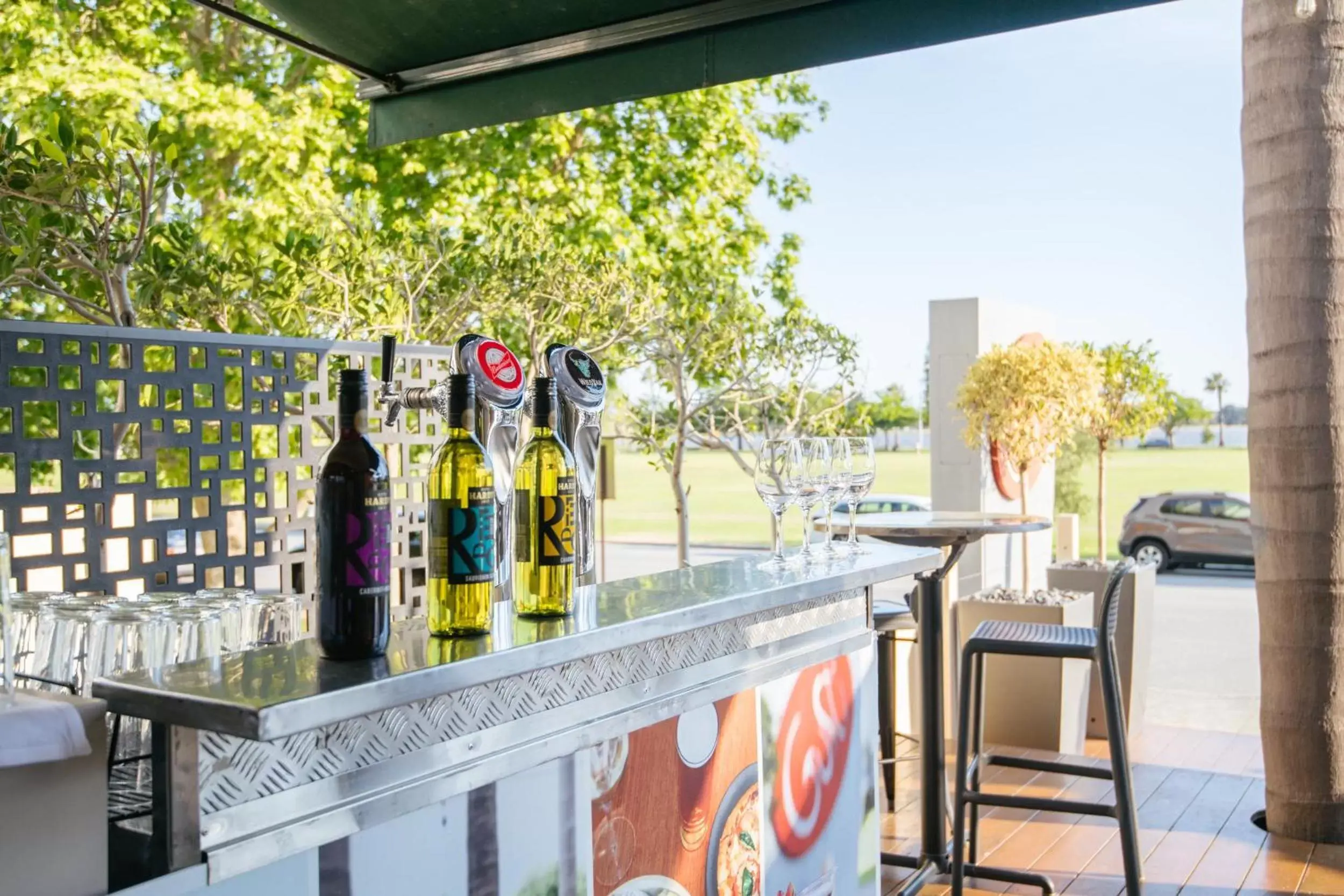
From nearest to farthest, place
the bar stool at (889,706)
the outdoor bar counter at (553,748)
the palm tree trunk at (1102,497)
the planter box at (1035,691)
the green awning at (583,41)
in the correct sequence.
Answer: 1. the outdoor bar counter at (553,748)
2. the green awning at (583,41)
3. the bar stool at (889,706)
4. the planter box at (1035,691)
5. the palm tree trunk at (1102,497)

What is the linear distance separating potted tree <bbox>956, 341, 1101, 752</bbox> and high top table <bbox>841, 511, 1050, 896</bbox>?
151 cm

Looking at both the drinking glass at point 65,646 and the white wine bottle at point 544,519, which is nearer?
the drinking glass at point 65,646

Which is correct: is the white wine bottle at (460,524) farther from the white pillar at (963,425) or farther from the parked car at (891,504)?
the parked car at (891,504)

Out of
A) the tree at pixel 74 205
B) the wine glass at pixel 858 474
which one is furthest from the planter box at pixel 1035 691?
the tree at pixel 74 205

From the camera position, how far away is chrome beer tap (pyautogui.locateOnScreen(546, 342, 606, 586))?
5.49ft

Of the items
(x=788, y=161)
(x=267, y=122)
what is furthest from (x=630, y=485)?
(x=267, y=122)

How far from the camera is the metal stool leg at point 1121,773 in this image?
9.75 feet

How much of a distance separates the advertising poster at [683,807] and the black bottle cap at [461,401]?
506mm

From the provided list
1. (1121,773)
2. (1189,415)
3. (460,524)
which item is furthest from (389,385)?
(1189,415)

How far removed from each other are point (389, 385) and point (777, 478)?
92 cm

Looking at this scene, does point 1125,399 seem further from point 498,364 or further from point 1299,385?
point 498,364

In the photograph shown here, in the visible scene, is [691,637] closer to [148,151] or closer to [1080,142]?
[148,151]

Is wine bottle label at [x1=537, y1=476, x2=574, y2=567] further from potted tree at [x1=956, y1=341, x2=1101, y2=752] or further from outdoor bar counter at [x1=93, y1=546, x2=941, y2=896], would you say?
potted tree at [x1=956, y1=341, x2=1101, y2=752]

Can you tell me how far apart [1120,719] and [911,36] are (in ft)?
6.18
